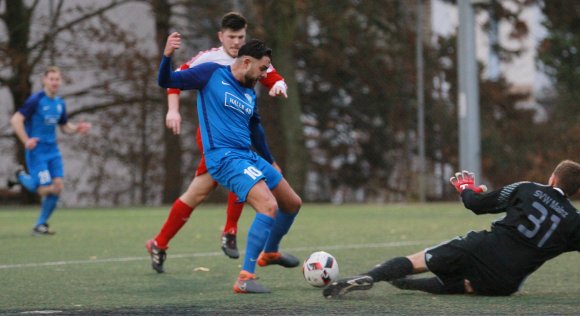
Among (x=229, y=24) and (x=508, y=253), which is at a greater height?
(x=229, y=24)

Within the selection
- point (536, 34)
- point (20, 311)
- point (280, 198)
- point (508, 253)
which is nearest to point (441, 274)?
point (508, 253)

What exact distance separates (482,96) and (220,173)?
56.5 feet

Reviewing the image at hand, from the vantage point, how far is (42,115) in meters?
13.2

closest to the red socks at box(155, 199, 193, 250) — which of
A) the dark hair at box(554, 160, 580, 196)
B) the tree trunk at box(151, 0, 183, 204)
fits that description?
the dark hair at box(554, 160, 580, 196)

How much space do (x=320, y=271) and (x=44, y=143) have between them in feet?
22.1

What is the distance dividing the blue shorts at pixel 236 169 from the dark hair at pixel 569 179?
5.94 feet

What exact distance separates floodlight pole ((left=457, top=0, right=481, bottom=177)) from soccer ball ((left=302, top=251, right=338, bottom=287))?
12.8 metres

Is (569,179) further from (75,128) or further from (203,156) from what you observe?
(75,128)

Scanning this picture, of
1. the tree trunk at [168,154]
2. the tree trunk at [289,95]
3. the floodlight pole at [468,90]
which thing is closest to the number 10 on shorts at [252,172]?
the floodlight pole at [468,90]

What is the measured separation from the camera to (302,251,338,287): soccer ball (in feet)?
24.0

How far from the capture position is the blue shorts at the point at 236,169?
7.27 metres

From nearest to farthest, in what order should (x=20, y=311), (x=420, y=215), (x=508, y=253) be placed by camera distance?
(x=20, y=311) < (x=508, y=253) < (x=420, y=215)

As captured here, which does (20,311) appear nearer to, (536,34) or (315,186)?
(315,186)

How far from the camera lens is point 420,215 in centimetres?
1683
